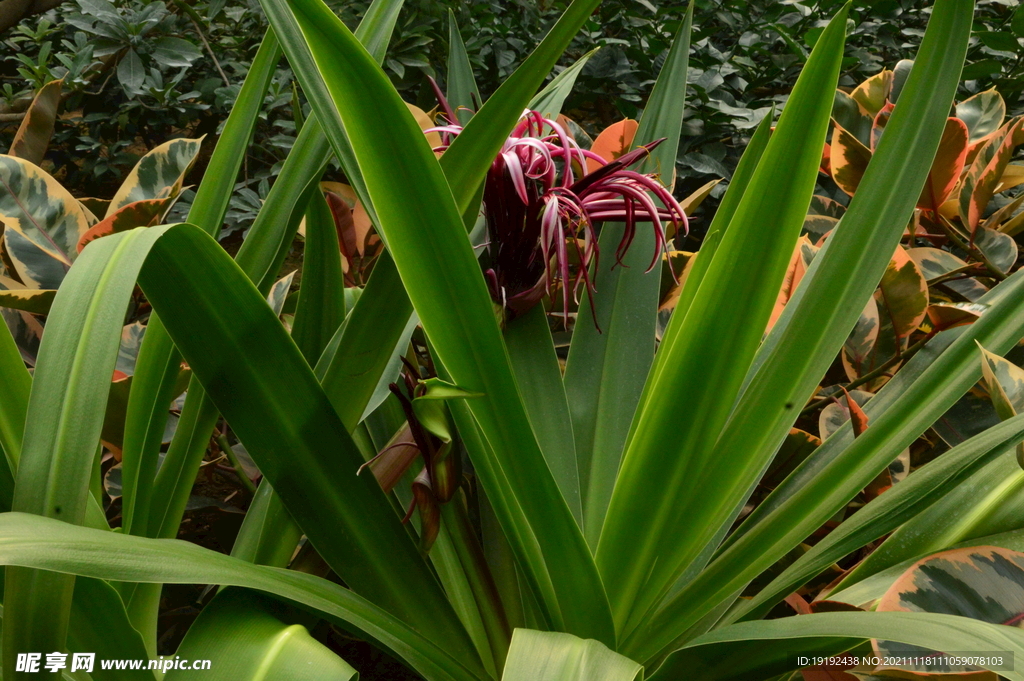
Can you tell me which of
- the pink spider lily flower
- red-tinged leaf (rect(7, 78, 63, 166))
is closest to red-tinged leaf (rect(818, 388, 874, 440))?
the pink spider lily flower

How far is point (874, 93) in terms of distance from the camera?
104 cm

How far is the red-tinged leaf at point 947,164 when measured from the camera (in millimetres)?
798

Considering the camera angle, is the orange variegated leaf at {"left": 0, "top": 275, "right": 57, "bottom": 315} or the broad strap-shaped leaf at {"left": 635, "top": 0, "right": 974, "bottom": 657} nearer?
the broad strap-shaped leaf at {"left": 635, "top": 0, "right": 974, "bottom": 657}

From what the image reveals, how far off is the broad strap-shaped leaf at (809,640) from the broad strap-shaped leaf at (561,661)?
66 millimetres

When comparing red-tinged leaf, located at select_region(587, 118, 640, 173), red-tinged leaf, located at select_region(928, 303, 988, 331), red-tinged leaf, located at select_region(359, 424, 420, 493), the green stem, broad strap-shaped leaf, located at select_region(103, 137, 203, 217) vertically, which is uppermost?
red-tinged leaf, located at select_region(587, 118, 640, 173)

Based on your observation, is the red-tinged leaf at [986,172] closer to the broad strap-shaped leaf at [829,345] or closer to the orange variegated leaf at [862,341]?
the orange variegated leaf at [862,341]

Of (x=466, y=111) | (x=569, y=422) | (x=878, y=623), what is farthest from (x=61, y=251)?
(x=878, y=623)

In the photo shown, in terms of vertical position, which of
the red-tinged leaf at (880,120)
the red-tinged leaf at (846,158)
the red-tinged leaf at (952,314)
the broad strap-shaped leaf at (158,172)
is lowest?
the broad strap-shaped leaf at (158,172)

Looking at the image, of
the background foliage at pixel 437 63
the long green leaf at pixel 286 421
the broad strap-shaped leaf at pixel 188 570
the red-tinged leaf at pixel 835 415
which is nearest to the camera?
the broad strap-shaped leaf at pixel 188 570

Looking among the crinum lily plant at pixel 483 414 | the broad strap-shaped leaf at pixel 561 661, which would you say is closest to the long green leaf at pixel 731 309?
the crinum lily plant at pixel 483 414

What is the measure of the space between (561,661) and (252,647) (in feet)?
0.55

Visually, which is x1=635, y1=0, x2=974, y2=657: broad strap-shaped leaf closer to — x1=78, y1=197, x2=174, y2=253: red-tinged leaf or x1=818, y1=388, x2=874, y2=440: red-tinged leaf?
x1=818, y1=388, x2=874, y2=440: red-tinged leaf

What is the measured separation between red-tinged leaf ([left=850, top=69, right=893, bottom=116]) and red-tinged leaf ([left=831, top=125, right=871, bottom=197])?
228mm

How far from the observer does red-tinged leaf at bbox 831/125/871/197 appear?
853mm
